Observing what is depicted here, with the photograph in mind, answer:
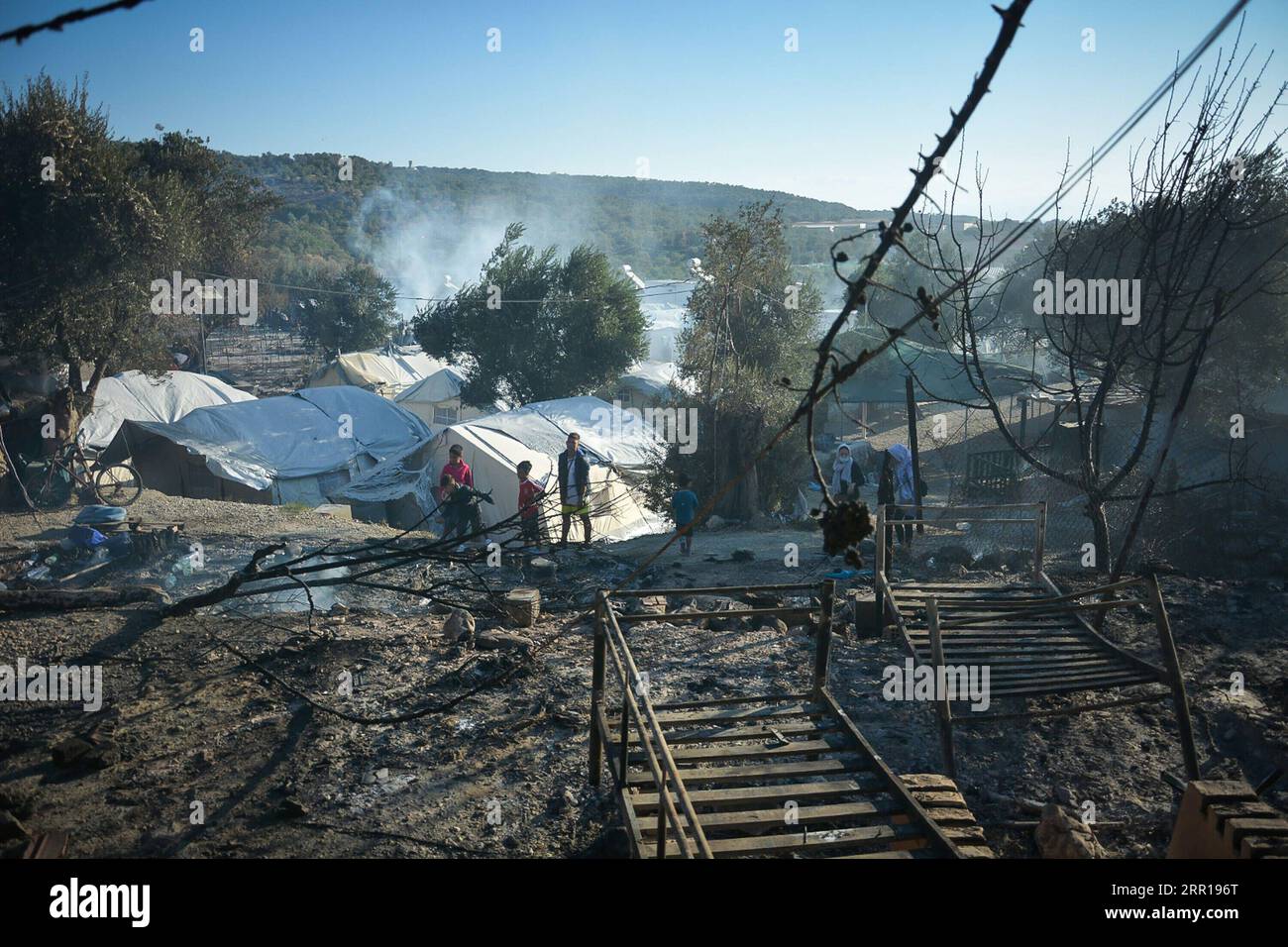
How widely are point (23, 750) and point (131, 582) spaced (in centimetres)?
510

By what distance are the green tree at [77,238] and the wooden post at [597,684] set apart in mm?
13202

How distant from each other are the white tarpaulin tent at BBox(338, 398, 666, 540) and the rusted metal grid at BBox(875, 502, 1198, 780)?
7.65m

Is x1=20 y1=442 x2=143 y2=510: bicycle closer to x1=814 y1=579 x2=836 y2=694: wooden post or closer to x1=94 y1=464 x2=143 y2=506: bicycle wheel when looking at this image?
x1=94 y1=464 x2=143 y2=506: bicycle wheel

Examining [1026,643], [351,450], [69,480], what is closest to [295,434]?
[351,450]

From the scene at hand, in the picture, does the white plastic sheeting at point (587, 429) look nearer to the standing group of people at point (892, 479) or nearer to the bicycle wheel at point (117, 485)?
the standing group of people at point (892, 479)

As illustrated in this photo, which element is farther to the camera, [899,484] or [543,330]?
[543,330]

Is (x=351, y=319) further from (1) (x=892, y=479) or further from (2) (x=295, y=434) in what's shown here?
(1) (x=892, y=479)

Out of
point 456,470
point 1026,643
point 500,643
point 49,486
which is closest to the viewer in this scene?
point 1026,643

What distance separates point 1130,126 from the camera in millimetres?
2795

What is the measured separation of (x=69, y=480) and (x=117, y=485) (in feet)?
2.23

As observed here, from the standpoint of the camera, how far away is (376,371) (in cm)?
3266

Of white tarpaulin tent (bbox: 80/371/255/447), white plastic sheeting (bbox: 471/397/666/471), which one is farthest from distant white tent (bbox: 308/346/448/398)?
white plastic sheeting (bbox: 471/397/666/471)

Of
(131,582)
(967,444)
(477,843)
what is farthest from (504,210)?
(477,843)
